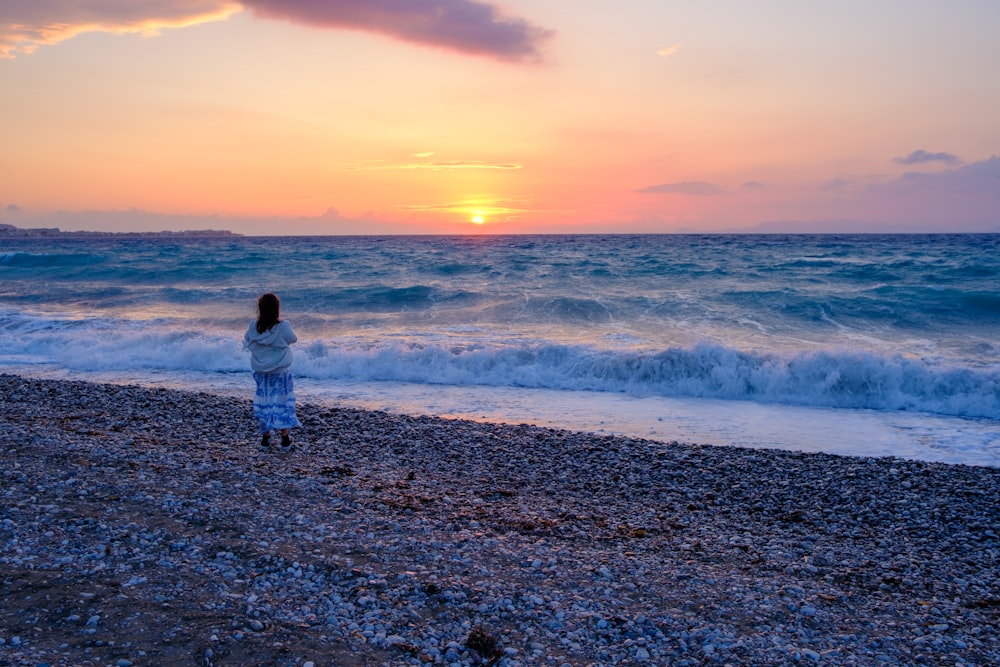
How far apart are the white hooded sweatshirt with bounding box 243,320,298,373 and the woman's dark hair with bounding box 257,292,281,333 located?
0.05 meters

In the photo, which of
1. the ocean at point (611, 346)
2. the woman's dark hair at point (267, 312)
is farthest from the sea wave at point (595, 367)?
the woman's dark hair at point (267, 312)

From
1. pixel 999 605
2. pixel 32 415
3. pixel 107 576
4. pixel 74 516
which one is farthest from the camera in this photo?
pixel 32 415

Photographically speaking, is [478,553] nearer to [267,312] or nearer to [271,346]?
[271,346]

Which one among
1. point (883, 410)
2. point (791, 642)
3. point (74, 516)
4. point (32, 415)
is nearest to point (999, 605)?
point (791, 642)

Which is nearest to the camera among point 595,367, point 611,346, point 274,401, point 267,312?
point 267,312

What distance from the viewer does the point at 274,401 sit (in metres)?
8.03

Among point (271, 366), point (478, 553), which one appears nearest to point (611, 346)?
point (271, 366)

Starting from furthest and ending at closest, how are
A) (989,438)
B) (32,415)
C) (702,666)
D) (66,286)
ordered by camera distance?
(66,286), (989,438), (32,415), (702,666)

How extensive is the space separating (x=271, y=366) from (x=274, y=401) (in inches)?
17.0

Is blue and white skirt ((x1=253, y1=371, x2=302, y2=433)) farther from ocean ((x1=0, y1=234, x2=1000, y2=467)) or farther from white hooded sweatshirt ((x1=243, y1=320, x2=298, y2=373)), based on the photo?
ocean ((x1=0, y1=234, x2=1000, y2=467))

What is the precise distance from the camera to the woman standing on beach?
25.5ft

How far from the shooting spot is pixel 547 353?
15641 mm

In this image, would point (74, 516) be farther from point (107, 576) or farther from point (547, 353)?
point (547, 353)

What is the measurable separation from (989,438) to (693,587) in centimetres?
779
